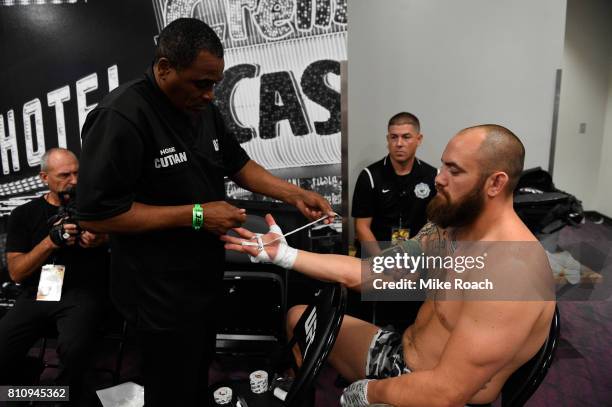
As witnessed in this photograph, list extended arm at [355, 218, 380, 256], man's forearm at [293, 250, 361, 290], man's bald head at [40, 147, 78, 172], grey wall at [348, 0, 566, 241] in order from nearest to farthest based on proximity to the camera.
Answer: man's forearm at [293, 250, 361, 290]
man's bald head at [40, 147, 78, 172]
extended arm at [355, 218, 380, 256]
grey wall at [348, 0, 566, 241]

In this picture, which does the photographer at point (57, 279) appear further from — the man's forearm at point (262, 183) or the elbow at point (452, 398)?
the elbow at point (452, 398)

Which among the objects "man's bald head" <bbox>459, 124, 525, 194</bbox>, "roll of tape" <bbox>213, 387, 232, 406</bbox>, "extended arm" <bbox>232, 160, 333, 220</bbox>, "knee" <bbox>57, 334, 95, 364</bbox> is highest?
"man's bald head" <bbox>459, 124, 525, 194</bbox>

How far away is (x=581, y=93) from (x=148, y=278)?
5.46 meters

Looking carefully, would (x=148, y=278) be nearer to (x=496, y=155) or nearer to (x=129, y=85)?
(x=129, y=85)

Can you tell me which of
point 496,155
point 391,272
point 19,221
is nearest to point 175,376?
point 391,272

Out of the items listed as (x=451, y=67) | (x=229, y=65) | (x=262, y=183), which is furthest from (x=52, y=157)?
(x=451, y=67)

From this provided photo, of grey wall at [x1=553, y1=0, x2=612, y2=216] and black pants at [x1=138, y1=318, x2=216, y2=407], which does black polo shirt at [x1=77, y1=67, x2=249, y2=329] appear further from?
grey wall at [x1=553, y1=0, x2=612, y2=216]

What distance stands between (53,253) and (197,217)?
1.50m

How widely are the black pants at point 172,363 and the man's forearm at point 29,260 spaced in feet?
3.64

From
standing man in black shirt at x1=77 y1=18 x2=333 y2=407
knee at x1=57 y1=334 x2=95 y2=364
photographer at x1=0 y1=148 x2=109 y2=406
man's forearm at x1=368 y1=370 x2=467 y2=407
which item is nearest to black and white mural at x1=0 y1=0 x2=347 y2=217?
photographer at x1=0 y1=148 x2=109 y2=406

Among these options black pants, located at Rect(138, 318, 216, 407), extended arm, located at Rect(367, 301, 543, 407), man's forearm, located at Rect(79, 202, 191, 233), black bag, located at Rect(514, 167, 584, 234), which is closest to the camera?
extended arm, located at Rect(367, 301, 543, 407)

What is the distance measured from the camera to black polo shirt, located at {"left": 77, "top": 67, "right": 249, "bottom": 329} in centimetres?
132

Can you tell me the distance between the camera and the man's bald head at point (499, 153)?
1.46 metres

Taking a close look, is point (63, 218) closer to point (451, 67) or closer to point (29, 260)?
point (29, 260)
